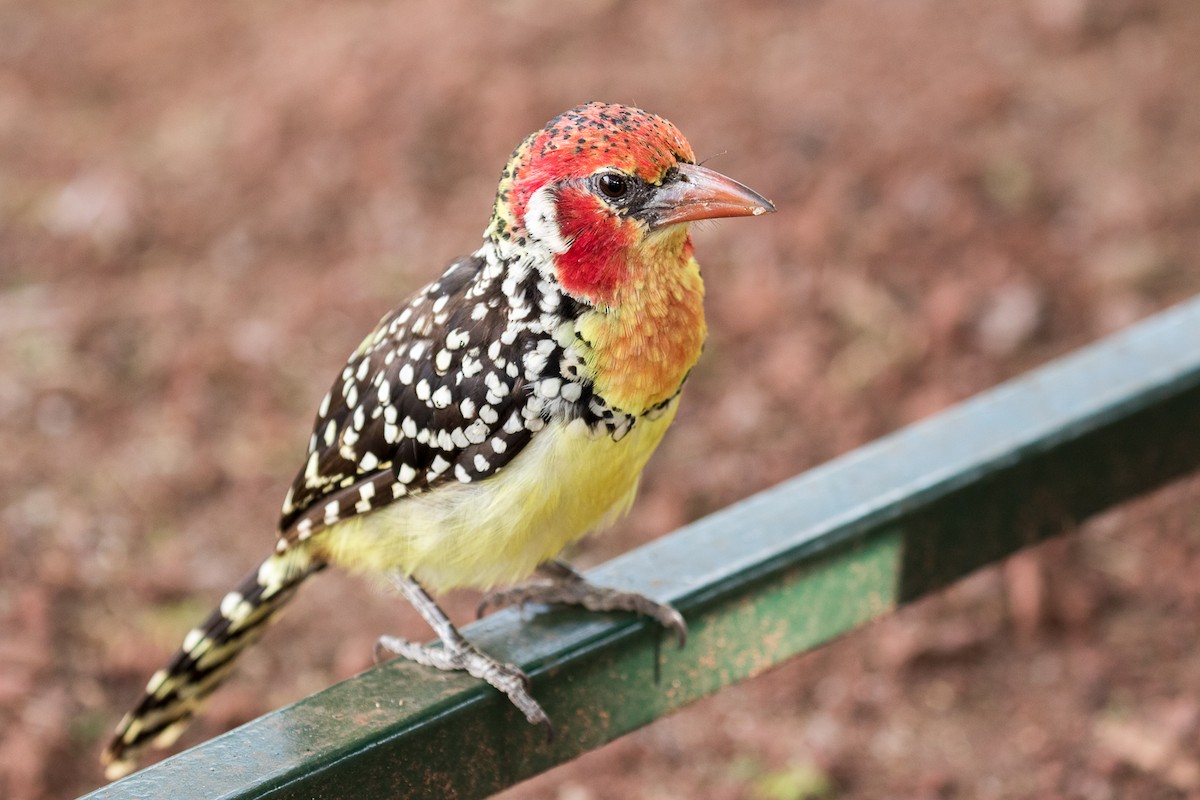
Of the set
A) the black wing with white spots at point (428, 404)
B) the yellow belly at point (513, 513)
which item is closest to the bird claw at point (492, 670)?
the yellow belly at point (513, 513)

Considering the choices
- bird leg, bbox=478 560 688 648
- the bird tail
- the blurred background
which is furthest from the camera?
the blurred background

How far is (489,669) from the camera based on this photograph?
2.71 metres

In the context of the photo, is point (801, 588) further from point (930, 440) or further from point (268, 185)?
point (268, 185)

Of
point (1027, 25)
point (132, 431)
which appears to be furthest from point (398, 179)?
point (1027, 25)

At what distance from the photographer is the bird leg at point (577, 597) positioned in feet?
9.38

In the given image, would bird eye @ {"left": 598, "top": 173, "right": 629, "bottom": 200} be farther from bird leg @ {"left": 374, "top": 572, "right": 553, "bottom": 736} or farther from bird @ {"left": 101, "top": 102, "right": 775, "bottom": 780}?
bird leg @ {"left": 374, "top": 572, "right": 553, "bottom": 736}

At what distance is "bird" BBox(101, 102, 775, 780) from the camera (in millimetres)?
2584

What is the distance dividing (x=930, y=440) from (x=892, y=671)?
1224 millimetres

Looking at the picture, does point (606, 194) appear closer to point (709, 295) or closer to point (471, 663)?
point (471, 663)

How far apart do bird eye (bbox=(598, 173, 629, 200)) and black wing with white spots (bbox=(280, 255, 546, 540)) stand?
237 millimetres

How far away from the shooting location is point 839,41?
6.86m

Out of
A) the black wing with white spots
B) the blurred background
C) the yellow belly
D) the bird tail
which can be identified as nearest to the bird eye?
the black wing with white spots

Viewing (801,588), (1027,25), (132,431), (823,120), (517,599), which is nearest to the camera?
(801,588)

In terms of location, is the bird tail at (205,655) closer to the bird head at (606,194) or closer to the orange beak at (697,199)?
the bird head at (606,194)
